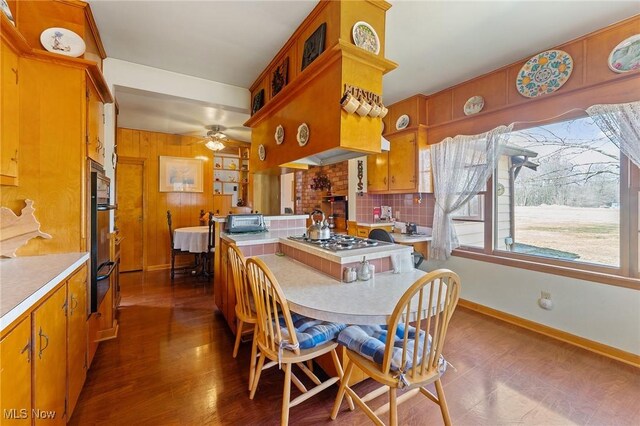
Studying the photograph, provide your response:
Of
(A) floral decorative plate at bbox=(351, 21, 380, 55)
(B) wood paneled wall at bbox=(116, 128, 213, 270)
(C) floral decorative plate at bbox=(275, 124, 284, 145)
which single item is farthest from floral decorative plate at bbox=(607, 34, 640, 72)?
(B) wood paneled wall at bbox=(116, 128, 213, 270)

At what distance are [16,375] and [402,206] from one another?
4.01 m

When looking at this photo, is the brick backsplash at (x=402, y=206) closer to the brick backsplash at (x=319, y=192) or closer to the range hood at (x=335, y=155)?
the brick backsplash at (x=319, y=192)

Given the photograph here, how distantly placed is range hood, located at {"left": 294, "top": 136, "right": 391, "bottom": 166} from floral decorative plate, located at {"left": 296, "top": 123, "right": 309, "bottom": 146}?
13 cm

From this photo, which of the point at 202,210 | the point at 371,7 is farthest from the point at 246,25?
the point at 202,210

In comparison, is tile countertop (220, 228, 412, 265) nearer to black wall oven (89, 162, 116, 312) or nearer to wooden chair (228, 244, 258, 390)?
wooden chair (228, 244, 258, 390)

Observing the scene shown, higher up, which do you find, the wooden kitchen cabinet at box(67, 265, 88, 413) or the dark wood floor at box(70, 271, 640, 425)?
the wooden kitchen cabinet at box(67, 265, 88, 413)

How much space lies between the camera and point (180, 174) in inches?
195

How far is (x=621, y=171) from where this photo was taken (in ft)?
7.06

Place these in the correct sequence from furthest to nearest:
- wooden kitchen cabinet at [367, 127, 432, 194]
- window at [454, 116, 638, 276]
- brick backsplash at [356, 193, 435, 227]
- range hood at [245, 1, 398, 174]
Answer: brick backsplash at [356, 193, 435, 227] → wooden kitchen cabinet at [367, 127, 432, 194] → window at [454, 116, 638, 276] → range hood at [245, 1, 398, 174]

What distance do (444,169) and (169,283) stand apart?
4.17m

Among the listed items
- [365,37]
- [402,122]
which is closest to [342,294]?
[365,37]

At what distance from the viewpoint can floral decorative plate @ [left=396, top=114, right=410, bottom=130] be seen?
353 cm

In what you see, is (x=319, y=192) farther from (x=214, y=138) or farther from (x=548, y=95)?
(x=548, y=95)

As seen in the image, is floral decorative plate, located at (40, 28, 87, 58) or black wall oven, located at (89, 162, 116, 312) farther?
black wall oven, located at (89, 162, 116, 312)
